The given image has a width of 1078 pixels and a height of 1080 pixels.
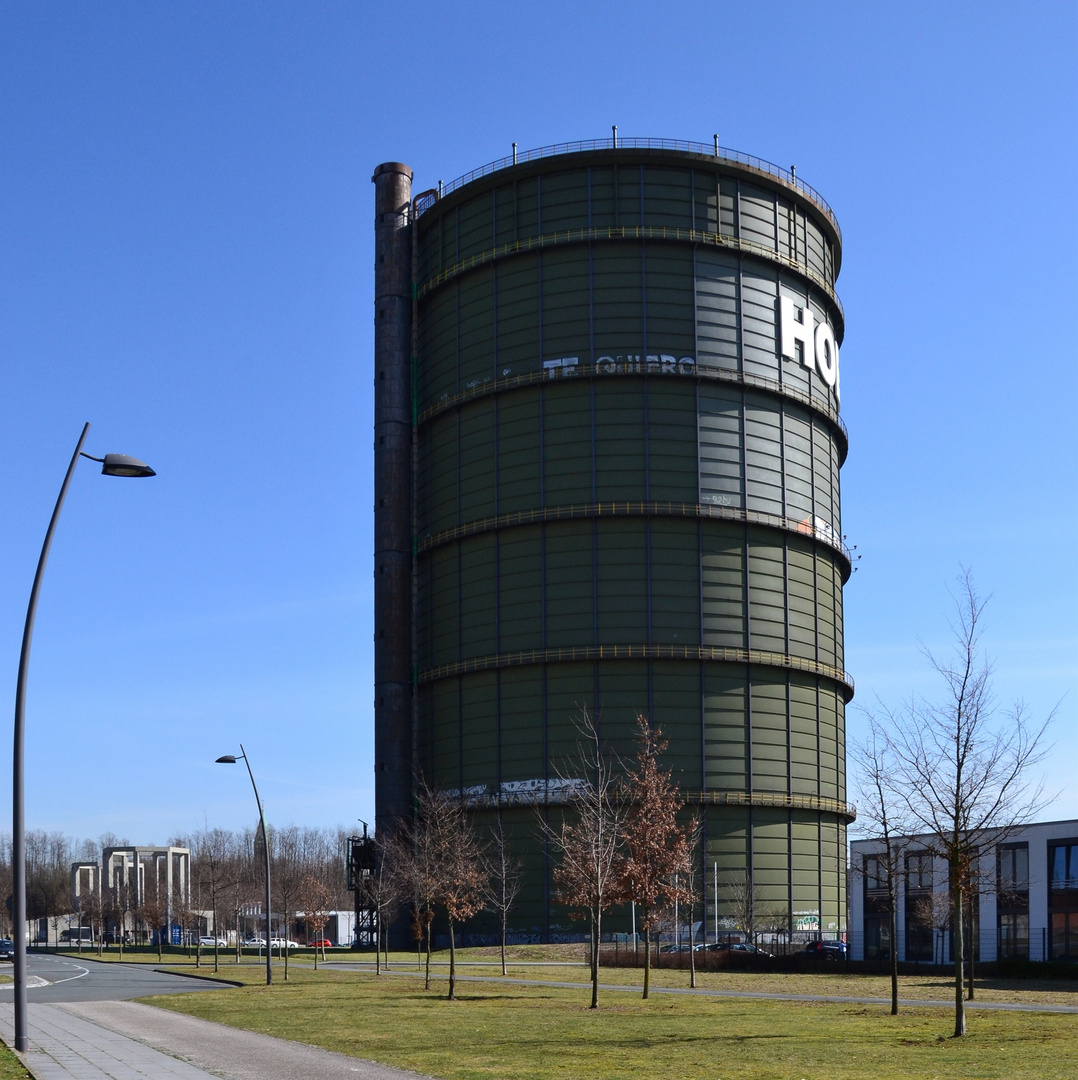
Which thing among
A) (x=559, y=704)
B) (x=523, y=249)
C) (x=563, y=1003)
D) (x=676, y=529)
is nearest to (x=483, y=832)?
(x=559, y=704)

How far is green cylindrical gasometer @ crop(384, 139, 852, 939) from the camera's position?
6388cm

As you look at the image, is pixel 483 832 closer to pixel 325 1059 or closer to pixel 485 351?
pixel 485 351

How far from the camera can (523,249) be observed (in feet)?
228

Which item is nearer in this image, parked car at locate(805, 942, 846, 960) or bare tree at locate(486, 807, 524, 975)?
parked car at locate(805, 942, 846, 960)

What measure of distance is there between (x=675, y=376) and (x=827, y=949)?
2704 centimetres

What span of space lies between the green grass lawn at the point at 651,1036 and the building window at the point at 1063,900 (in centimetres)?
2997

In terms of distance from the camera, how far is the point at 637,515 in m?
64.3

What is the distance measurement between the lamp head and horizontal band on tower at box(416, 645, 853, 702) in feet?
147

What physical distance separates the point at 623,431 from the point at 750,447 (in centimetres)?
633

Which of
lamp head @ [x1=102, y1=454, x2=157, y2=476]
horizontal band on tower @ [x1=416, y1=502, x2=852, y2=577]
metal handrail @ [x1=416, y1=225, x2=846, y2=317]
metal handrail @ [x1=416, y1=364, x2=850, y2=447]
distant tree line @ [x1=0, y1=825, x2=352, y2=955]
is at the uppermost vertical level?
metal handrail @ [x1=416, y1=225, x2=846, y2=317]

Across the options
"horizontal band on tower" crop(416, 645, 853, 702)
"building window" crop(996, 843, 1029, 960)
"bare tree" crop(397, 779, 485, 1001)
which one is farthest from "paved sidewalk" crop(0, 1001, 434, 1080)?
"building window" crop(996, 843, 1029, 960)

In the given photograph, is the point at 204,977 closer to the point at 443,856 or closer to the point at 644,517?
the point at 443,856

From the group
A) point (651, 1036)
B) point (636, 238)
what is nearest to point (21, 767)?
point (651, 1036)

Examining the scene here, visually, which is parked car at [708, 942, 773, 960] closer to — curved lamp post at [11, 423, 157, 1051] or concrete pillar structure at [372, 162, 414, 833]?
concrete pillar structure at [372, 162, 414, 833]
